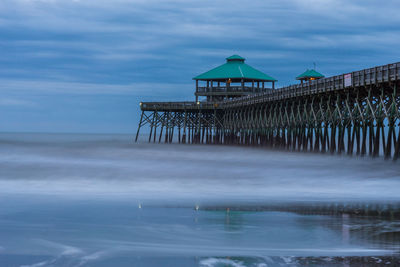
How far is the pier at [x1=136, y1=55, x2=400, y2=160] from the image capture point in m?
32.2

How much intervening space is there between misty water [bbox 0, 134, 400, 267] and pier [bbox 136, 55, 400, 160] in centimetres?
844

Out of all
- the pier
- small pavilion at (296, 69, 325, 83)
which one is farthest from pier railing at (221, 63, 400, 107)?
small pavilion at (296, 69, 325, 83)

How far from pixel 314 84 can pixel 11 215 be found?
1169 inches

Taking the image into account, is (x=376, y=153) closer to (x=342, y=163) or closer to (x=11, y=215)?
(x=342, y=163)

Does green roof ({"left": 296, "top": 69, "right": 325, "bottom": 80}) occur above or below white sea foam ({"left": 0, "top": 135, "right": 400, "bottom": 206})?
above

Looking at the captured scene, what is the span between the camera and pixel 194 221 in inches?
535

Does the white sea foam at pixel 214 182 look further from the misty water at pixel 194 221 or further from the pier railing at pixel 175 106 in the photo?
the pier railing at pixel 175 106

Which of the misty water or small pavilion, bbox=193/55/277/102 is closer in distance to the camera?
the misty water

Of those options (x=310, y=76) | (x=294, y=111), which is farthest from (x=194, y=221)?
(x=310, y=76)

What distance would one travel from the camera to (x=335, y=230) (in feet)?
40.3

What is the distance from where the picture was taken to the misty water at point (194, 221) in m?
10.1

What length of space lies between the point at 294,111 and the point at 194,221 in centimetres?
3795

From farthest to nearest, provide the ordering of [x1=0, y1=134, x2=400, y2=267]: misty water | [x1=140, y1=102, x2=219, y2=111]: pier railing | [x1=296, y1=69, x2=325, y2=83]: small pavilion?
[x1=296, y1=69, x2=325, y2=83]: small pavilion
[x1=140, y1=102, x2=219, y2=111]: pier railing
[x1=0, y1=134, x2=400, y2=267]: misty water

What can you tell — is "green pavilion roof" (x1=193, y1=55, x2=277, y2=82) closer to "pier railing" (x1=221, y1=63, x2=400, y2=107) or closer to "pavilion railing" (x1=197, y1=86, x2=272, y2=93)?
"pavilion railing" (x1=197, y1=86, x2=272, y2=93)
